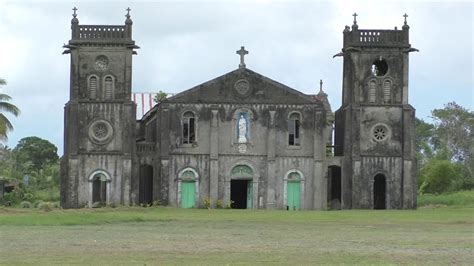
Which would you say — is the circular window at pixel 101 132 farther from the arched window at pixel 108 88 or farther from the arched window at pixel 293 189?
the arched window at pixel 293 189

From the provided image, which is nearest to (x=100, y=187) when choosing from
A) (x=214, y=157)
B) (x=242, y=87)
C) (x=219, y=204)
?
(x=214, y=157)

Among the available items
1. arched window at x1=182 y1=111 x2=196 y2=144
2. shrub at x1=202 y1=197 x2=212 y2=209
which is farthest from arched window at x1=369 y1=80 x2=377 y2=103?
shrub at x1=202 y1=197 x2=212 y2=209

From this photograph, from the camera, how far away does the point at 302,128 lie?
66875mm

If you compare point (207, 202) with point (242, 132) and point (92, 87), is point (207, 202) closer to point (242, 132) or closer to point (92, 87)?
point (242, 132)

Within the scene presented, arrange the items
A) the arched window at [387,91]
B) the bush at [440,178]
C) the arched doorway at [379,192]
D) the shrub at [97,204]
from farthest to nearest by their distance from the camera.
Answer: the bush at [440,178], the arched doorway at [379,192], the arched window at [387,91], the shrub at [97,204]

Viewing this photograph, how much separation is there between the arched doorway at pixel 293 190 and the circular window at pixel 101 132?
10.8 meters

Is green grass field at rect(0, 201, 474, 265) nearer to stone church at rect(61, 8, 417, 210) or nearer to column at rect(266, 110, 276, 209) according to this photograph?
stone church at rect(61, 8, 417, 210)

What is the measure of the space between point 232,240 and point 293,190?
1360 inches

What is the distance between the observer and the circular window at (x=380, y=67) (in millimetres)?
68125

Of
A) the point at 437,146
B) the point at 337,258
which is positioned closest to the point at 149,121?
the point at 337,258

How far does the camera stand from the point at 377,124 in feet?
221

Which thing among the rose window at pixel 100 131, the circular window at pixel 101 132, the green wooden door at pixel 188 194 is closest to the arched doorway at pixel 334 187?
the green wooden door at pixel 188 194

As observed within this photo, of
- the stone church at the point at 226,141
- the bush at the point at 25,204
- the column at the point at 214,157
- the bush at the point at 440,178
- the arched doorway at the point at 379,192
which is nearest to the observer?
the bush at the point at 25,204

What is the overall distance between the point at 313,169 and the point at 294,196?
195 cm
